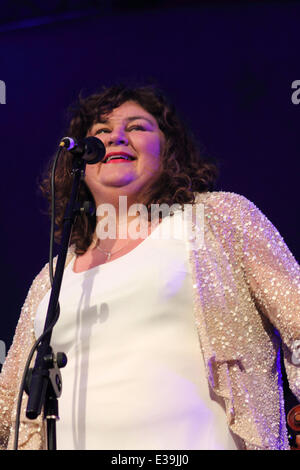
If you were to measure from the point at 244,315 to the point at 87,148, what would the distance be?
548mm

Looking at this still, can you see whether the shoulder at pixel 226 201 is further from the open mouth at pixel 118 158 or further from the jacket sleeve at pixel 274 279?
the open mouth at pixel 118 158

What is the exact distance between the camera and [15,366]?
1833mm

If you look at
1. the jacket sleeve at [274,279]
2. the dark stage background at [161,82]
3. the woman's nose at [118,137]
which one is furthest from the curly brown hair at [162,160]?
the dark stage background at [161,82]

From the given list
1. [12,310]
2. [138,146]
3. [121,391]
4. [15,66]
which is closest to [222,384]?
[121,391]

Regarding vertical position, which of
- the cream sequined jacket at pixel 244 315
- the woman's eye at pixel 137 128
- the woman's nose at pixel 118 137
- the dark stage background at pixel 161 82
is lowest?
the cream sequined jacket at pixel 244 315

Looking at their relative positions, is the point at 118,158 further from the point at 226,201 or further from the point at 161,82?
the point at 161,82

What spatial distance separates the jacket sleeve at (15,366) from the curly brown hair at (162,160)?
185 mm

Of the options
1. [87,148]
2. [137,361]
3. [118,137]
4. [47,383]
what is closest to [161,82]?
[118,137]

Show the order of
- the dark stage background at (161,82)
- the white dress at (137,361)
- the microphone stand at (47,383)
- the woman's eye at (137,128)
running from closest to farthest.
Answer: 1. the microphone stand at (47,383)
2. the white dress at (137,361)
3. the woman's eye at (137,128)
4. the dark stage background at (161,82)

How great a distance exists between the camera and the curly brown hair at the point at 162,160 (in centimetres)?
186

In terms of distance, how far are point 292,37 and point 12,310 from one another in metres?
1.69

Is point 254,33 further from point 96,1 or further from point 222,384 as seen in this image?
point 222,384

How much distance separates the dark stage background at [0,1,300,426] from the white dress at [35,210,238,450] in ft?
3.24

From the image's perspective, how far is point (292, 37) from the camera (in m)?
2.65
